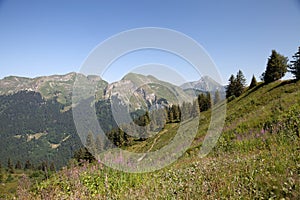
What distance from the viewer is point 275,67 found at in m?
49.4

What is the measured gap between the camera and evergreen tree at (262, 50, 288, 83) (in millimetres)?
48719

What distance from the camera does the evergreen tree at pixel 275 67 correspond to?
48.7 meters

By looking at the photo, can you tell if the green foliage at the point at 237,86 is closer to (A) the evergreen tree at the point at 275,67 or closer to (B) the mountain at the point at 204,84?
(A) the evergreen tree at the point at 275,67

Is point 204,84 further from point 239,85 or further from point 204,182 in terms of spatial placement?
point 239,85

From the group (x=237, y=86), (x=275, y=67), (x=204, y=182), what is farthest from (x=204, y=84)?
(x=237, y=86)

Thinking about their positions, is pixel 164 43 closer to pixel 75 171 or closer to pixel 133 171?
pixel 133 171

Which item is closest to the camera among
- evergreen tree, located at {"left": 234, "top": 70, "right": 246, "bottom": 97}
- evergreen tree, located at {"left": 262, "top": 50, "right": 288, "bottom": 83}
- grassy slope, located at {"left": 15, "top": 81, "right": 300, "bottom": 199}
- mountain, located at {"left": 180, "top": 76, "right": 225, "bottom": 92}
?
grassy slope, located at {"left": 15, "top": 81, "right": 300, "bottom": 199}

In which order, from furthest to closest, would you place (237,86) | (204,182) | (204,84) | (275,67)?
(237,86), (275,67), (204,84), (204,182)

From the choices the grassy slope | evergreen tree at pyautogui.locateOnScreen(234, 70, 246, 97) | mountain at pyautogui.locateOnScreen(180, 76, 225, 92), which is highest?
evergreen tree at pyautogui.locateOnScreen(234, 70, 246, 97)

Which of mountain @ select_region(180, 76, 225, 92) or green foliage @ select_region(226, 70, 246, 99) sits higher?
green foliage @ select_region(226, 70, 246, 99)

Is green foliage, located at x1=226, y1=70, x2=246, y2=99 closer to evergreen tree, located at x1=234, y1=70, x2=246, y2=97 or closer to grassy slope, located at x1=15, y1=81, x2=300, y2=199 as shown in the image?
evergreen tree, located at x1=234, y1=70, x2=246, y2=97

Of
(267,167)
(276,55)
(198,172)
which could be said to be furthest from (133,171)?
(276,55)

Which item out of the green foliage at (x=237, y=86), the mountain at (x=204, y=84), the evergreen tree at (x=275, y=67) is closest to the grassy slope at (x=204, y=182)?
the mountain at (x=204, y=84)

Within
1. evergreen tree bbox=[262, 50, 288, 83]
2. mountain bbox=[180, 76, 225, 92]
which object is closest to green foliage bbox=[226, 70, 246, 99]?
evergreen tree bbox=[262, 50, 288, 83]
